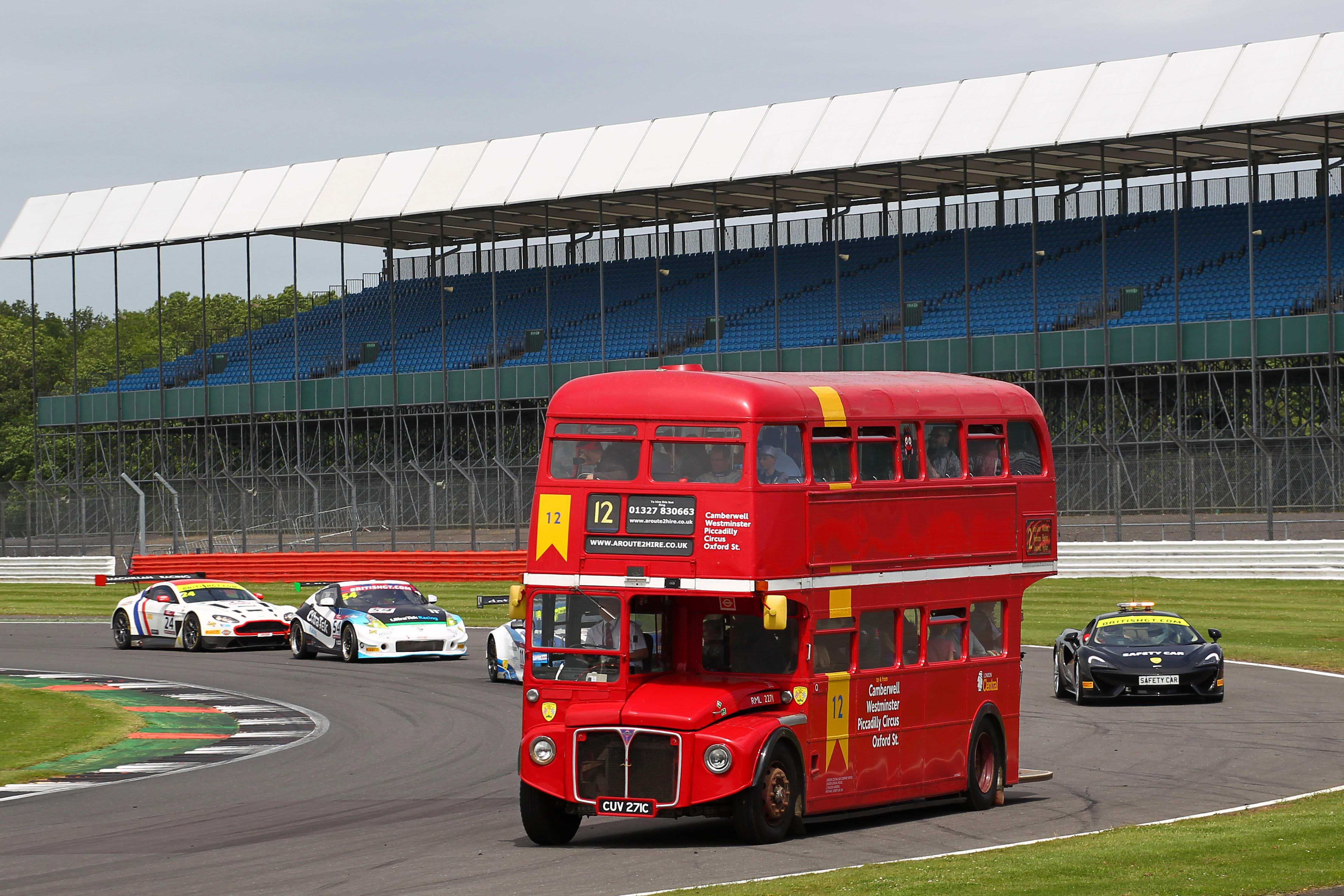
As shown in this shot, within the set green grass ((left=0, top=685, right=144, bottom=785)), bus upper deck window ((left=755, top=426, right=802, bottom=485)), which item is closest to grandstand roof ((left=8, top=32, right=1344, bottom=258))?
green grass ((left=0, top=685, right=144, bottom=785))

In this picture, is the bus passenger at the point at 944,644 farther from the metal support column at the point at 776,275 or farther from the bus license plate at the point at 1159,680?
the metal support column at the point at 776,275

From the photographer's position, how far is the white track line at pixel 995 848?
35.2 ft

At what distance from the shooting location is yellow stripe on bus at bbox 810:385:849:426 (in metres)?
13.3

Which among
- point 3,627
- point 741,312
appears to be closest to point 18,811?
point 3,627

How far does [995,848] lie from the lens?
39.7 feet

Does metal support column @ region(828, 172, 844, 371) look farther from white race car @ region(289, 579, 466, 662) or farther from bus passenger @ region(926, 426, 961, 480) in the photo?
bus passenger @ region(926, 426, 961, 480)

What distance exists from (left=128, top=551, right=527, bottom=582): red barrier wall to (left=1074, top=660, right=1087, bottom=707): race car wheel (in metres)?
23.0

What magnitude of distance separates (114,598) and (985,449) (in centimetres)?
3883

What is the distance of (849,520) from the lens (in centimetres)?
1328

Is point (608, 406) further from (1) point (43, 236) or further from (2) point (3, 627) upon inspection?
(1) point (43, 236)

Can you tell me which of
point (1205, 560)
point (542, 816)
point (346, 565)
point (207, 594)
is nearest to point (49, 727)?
point (542, 816)

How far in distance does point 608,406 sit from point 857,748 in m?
3.17

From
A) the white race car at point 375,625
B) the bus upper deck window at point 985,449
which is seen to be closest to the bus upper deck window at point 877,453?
the bus upper deck window at point 985,449

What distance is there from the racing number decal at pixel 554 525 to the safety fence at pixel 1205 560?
1094 inches
